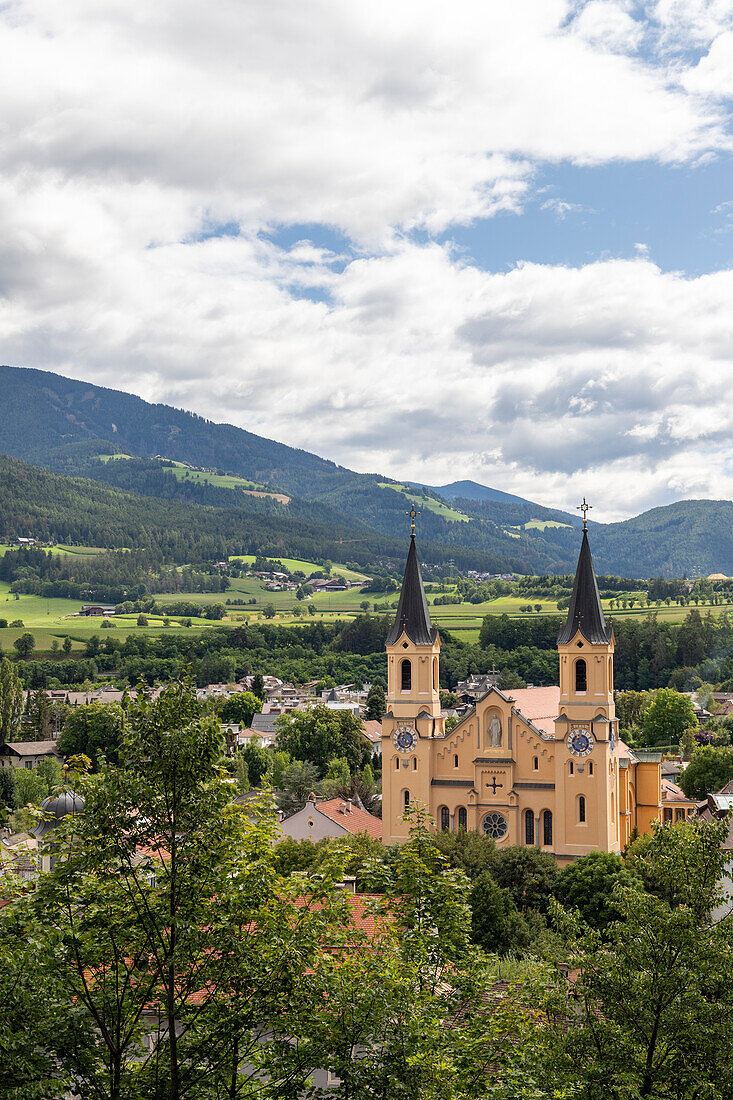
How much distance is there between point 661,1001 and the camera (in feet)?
71.5

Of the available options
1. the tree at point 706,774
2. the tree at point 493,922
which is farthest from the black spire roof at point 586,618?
the tree at point 706,774

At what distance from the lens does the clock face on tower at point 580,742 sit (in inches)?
2598

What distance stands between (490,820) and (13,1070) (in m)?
54.0

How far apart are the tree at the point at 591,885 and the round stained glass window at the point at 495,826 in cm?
744

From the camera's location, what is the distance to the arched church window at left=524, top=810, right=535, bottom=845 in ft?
219

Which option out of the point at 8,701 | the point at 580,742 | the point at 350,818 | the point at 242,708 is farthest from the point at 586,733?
the point at 242,708

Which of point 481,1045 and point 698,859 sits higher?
point 698,859

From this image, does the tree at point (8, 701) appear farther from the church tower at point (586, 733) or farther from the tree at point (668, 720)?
the church tower at point (586, 733)

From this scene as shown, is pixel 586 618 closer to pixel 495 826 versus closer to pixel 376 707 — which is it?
pixel 495 826

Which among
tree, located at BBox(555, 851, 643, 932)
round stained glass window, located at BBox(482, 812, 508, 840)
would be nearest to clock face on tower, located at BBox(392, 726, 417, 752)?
round stained glass window, located at BBox(482, 812, 508, 840)

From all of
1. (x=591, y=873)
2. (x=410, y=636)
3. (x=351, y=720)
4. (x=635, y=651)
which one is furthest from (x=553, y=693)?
(x=635, y=651)

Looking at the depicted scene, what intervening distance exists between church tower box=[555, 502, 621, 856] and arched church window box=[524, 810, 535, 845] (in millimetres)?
1792

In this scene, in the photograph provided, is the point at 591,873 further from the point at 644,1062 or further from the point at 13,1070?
the point at 13,1070

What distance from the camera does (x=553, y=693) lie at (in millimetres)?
80938
